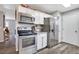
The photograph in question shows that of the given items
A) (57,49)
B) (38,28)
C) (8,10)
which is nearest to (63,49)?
(57,49)

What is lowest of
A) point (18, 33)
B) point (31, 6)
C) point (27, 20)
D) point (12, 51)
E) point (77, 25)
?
point (12, 51)

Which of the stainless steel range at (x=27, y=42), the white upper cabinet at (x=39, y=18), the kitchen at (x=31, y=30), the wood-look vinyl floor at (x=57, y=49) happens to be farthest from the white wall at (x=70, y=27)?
the stainless steel range at (x=27, y=42)

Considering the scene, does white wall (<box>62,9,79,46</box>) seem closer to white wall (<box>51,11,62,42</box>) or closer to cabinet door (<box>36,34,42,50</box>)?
white wall (<box>51,11,62,42</box>)

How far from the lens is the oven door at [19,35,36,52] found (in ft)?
5.17

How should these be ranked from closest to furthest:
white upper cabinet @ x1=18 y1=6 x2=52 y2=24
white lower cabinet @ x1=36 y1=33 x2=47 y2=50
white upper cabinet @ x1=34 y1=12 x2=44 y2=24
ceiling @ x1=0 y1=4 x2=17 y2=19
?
ceiling @ x1=0 y1=4 x2=17 y2=19
white upper cabinet @ x1=18 y1=6 x2=52 y2=24
white upper cabinet @ x1=34 y1=12 x2=44 y2=24
white lower cabinet @ x1=36 y1=33 x2=47 y2=50

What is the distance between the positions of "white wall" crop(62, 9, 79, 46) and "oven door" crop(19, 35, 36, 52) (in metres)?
0.61

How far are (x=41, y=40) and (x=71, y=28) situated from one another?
0.65 meters

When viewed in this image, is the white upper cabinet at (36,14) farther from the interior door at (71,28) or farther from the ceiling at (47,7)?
the interior door at (71,28)

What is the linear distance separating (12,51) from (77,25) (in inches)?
50.3

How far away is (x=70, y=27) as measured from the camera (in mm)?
1643

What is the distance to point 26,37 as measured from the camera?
1.65 metres

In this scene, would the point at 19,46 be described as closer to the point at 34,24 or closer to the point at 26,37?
the point at 26,37

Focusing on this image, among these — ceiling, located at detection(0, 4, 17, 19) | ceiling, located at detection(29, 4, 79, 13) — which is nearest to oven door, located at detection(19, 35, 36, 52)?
ceiling, located at detection(0, 4, 17, 19)
